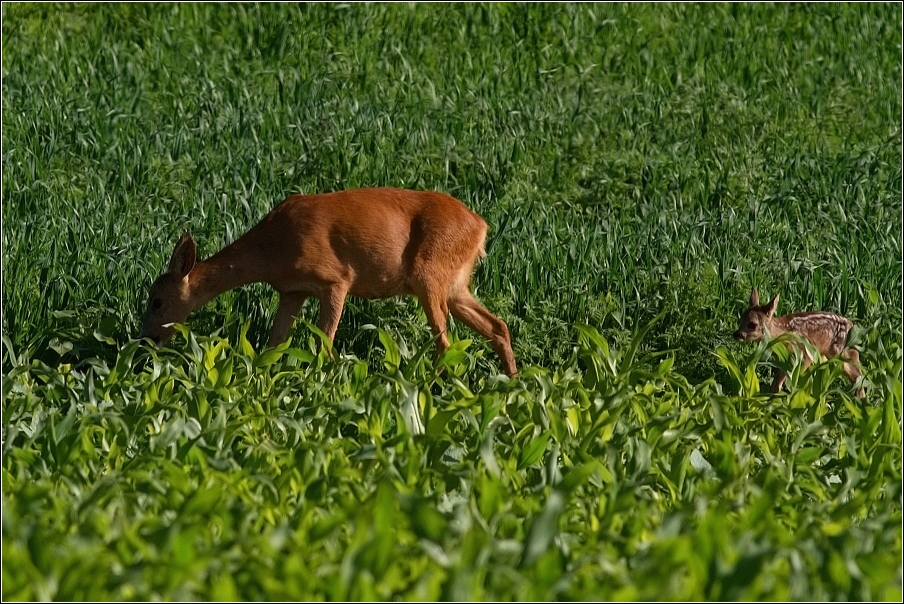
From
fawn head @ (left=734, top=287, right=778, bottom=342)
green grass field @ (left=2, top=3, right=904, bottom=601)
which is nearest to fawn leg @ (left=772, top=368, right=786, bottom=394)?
green grass field @ (left=2, top=3, right=904, bottom=601)

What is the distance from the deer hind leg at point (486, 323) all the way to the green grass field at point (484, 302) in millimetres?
257

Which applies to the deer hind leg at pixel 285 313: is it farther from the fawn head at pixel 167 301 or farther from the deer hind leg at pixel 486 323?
the deer hind leg at pixel 486 323

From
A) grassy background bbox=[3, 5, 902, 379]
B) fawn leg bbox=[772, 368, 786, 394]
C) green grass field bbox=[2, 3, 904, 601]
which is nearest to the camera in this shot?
green grass field bbox=[2, 3, 904, 601]

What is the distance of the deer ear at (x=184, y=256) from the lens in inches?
326

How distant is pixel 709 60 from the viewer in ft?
50.4

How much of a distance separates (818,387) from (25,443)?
13.3ft

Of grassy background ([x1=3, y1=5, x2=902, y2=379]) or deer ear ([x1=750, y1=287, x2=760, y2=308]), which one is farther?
grassy background ([x1=3, y1=5, x2=902, y2=379])

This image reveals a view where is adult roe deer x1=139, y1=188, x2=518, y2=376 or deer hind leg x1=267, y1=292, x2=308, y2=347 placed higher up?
adult roe deer x1=139, y1=188, x2=518, y2=376

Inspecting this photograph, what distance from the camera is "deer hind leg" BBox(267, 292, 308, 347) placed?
8.63 m

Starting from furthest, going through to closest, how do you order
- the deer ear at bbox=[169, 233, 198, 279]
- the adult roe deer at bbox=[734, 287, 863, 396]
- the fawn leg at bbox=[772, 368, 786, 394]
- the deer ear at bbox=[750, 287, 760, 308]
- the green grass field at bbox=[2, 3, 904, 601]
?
1. the deer ear at bbox=[750, 287, 760, 308]
2. the adult roe deer at bbox=[734, 287, 863, 396]
3. the fawn leg at bbox=[772, 368, 786, 394]
4. the deer ear at bbox=[169, 233, 198, 279]
5. the green grass field at bbox=[2, 3, 904, 601]

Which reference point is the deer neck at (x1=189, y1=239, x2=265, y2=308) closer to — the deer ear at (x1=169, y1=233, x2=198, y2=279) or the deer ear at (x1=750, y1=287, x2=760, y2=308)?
the deer ear at (x1=169, y1=233, x2=198, y2=279)

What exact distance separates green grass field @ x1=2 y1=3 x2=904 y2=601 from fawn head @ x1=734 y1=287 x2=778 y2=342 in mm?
162

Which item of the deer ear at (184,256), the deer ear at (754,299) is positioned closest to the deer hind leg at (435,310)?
the deer ear at (184,256)

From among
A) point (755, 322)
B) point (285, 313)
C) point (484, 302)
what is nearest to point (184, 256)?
point (285, 313)
